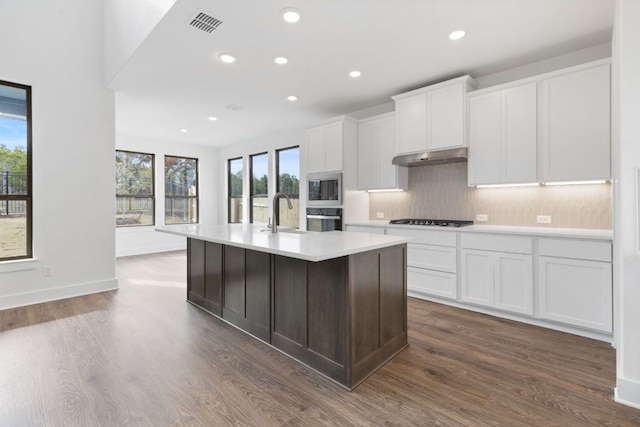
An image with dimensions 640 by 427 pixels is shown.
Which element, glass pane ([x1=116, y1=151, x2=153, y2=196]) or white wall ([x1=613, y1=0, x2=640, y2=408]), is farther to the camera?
glass pane ([x1=116, y1=151, x2=153, y2=196])

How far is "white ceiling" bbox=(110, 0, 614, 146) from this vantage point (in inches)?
99.3

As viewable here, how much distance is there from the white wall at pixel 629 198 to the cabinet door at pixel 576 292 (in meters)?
0.94

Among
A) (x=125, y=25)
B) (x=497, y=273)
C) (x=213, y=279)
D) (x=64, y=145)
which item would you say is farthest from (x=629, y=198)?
(x=64, y=145)

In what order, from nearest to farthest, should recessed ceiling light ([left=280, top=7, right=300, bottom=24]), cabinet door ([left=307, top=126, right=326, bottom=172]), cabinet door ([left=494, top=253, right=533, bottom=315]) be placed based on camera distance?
recessed ceiling light ([left=280, top=7, right=300, bottom=24]) → cabinet door ([left=494, top=253, right=533, bottom=315]) → cabinet door ([left=307, top=126, right=326, bottom=172])

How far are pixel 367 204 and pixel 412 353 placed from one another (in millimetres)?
2896

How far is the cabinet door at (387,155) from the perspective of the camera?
4.37m

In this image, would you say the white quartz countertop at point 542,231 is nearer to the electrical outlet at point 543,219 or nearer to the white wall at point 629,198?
the electrical outlet at point 543,219

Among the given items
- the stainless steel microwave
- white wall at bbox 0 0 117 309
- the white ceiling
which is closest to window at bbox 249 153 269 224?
the stainless steel microwave

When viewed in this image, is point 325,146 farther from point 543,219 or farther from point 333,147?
point 543,219

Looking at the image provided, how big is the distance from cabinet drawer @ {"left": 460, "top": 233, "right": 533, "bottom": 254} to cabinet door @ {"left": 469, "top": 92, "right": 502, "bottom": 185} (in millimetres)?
666

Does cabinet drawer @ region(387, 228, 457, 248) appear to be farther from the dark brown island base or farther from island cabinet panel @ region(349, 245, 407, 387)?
the dark brown island base

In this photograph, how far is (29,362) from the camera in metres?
2.33

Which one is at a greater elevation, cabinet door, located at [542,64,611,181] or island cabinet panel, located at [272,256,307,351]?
cabinet door, located at [542,64,611,181]

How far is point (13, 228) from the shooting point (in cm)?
378
